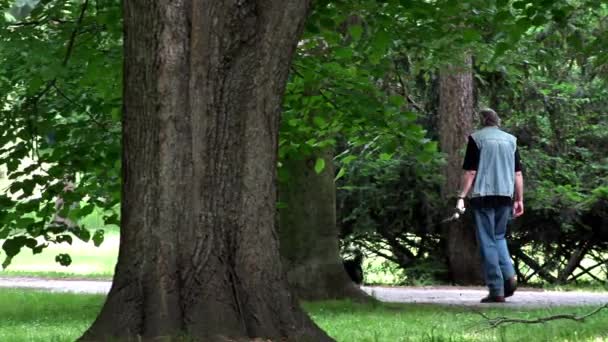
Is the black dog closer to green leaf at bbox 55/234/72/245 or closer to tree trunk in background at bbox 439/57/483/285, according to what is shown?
tree trunk in background at bbox 439/57/483/285

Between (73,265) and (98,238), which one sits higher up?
(98,238)

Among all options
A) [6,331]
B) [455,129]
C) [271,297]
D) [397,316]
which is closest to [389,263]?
[455,129]

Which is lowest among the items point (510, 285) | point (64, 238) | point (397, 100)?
point (510, 285)

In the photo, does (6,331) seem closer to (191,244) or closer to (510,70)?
(191,244)

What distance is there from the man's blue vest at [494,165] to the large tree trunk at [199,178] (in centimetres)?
611

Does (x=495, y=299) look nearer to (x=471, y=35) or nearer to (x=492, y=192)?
(x=492, y=192)

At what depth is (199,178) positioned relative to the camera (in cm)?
589

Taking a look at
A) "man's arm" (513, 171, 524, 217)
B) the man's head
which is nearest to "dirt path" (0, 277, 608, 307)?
"man's arm" (513, 171, 524, 217)

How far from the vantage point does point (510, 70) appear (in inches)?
548

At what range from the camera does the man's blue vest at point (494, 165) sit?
1180 cm

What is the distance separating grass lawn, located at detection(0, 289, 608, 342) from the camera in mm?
7855

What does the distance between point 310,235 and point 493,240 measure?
1.87m

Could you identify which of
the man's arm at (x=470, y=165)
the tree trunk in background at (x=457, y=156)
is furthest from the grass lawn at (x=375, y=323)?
the tree trunk in background at (x=457, y=156)

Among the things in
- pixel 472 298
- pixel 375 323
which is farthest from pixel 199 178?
pixel 472 298
